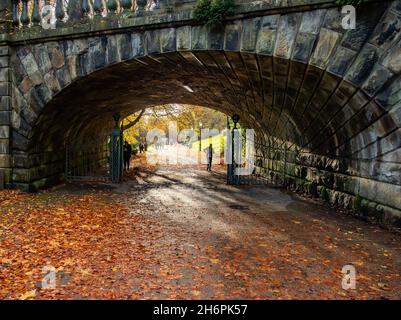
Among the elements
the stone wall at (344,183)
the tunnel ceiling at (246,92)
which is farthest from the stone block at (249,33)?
the stone wall at (344,183)

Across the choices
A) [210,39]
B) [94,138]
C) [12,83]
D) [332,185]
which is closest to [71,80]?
[12,83]

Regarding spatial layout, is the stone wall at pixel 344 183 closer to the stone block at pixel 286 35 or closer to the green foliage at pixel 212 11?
the stone block at pixel 286 35

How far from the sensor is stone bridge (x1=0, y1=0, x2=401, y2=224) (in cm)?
611

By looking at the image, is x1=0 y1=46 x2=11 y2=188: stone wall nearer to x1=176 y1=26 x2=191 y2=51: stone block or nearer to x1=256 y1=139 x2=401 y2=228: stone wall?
x1=176 y1=26 x2=191 y2=51: stone block

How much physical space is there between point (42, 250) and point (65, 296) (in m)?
1.84

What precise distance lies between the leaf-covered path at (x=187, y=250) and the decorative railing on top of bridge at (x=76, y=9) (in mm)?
4895

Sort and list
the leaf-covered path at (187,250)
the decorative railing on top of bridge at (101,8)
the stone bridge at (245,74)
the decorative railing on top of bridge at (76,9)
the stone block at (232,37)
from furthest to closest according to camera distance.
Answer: the decorative railing on top of bridge at (76,9) < the stone block at (232,37) < the decorative railing on top of bridge at (101,8) < the stone bridge at (245,74) < the leaf-covered path at (187,250)

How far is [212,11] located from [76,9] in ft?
12.7

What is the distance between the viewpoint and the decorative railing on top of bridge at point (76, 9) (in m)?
7.75

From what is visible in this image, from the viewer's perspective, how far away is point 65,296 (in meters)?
3.78

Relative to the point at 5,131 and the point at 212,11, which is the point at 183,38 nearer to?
the point at 212,11

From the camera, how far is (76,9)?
27.8 feet

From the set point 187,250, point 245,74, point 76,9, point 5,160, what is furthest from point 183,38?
point 5,160

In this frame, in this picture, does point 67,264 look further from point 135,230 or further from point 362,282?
point 362,282
